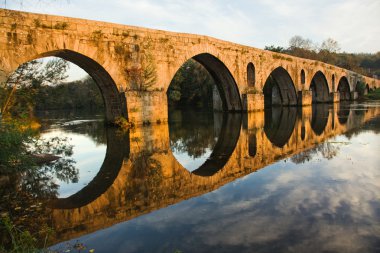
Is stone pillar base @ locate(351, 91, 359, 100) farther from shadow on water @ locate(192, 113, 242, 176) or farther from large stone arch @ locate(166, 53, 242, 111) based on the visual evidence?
shadow on water @ locate(192, 113, 242, 176)

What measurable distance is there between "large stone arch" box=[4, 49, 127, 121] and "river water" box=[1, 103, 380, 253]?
6870 mm

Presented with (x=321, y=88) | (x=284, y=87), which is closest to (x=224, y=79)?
(x=284, y=87)

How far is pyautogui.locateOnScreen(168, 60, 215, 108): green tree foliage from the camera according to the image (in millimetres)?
43750

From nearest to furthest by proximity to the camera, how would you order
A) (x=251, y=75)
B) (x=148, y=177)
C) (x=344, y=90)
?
(x=148, y=177) < (x=251, y=75) < (x=344, y=90)

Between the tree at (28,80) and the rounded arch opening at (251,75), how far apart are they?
52.5 ft

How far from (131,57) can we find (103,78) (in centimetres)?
174

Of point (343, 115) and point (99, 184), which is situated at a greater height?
point (343, 115)

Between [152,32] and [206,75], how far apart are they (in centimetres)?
2715

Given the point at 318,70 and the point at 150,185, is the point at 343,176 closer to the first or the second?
the point at 150,185

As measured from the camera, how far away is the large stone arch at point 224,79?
2172cm

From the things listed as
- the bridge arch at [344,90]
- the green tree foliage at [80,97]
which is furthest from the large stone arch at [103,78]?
the green tree foliage at [80,97]

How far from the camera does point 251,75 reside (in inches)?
979

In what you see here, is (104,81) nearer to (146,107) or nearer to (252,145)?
(146,107)

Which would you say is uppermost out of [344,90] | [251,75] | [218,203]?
[251,75]
